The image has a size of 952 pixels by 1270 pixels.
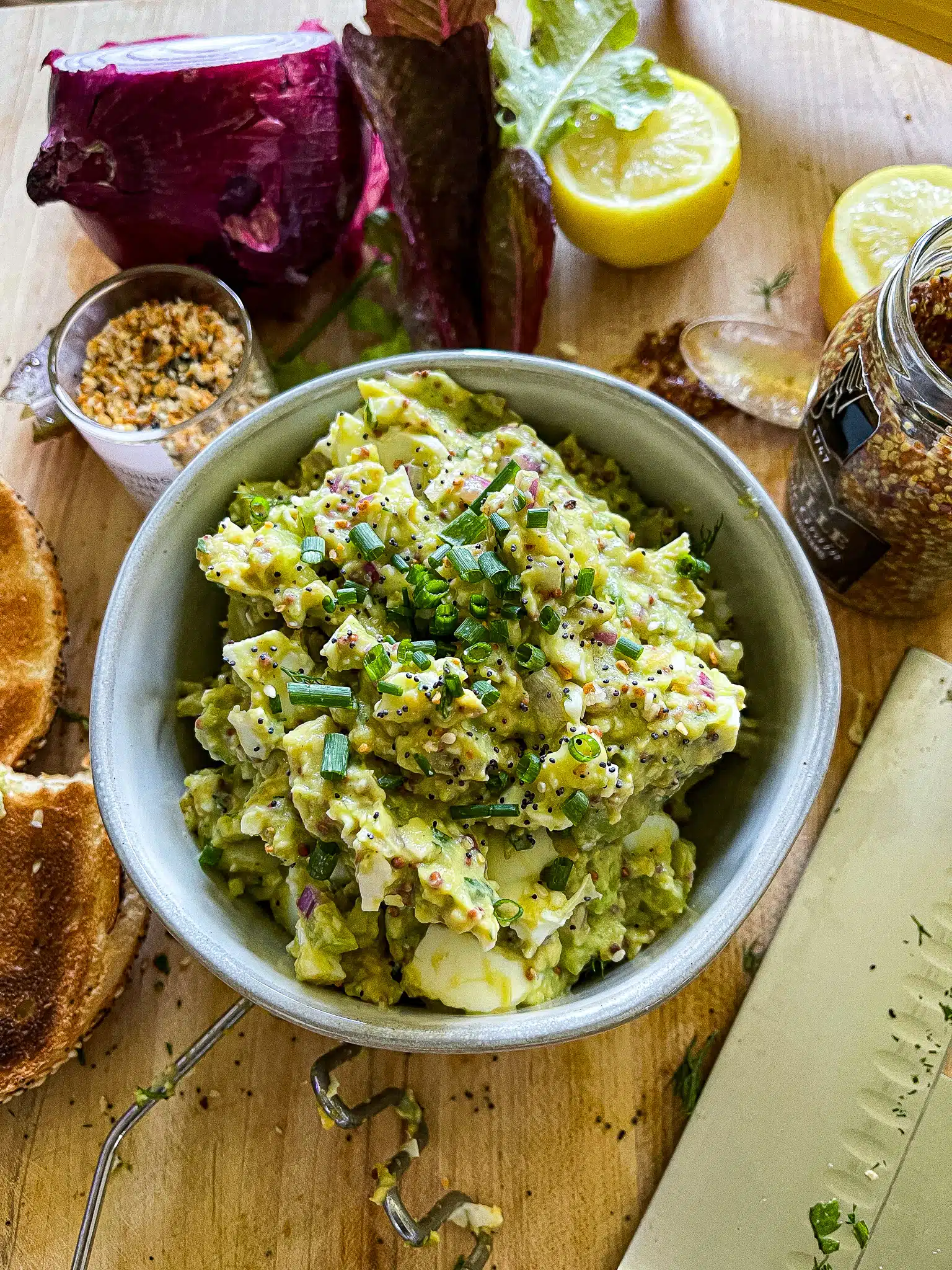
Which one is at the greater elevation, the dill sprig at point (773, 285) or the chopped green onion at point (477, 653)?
the dill sprig at point (773, 285)

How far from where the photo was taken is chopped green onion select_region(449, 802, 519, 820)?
1.54m

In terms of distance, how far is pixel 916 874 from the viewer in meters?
2.10

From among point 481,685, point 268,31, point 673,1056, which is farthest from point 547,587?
point 268,31

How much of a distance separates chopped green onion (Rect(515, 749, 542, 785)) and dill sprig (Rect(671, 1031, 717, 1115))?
84 cm

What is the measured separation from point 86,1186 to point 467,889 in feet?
3.88

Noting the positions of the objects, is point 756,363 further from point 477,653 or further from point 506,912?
point 506,912

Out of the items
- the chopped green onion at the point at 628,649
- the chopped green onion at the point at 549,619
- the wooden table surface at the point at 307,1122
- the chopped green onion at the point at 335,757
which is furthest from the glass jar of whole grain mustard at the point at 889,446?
the chopped green onion at the point at 335,757

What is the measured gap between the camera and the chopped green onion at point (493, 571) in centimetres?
157

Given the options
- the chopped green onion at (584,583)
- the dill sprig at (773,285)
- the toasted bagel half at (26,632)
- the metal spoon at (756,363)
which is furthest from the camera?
the dill sprig at (773,285)

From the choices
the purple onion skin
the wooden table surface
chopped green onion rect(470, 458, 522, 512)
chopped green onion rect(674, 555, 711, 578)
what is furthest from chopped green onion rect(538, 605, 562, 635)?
the purple onion skin

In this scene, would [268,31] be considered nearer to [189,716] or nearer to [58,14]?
[58,14]

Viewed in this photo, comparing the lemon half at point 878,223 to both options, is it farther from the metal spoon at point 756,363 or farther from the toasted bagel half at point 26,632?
the toasted bagel half at point 26,632

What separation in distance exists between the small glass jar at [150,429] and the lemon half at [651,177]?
2.68ft

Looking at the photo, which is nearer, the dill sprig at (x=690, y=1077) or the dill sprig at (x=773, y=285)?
the dill sprig at (x=690, y=1077)
